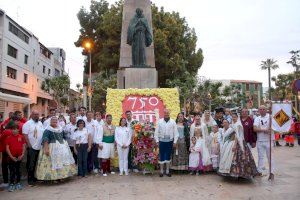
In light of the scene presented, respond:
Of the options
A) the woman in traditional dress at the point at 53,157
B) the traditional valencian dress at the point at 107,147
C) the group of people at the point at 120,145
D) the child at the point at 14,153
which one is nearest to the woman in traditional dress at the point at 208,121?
the group of people at the point at 120,145

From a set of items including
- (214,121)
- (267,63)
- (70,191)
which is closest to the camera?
(70,191)

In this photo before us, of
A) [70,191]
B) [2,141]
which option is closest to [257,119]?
[70,191]

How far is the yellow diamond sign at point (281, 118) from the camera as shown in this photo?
8930mm

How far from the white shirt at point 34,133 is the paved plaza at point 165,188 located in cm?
96

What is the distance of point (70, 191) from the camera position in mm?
7695

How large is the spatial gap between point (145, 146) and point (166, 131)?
2.37ft

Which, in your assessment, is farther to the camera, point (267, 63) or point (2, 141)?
point (267, 63)

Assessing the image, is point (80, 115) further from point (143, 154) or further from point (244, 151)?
point (244, 151)

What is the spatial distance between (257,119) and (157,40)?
17.7m

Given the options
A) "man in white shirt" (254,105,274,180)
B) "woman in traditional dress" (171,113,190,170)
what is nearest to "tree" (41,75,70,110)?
"woman in traditional dress" (171,113,190,170)

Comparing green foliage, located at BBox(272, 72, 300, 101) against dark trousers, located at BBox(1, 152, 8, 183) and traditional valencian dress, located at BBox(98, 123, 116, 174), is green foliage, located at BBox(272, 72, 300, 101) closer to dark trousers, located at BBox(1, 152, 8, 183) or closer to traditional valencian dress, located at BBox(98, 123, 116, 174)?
traditional valencian dress, located at BBox(98, 123, 116, 174)

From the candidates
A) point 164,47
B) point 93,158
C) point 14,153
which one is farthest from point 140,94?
point 164,47

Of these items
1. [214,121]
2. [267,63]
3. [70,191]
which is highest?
[267,63]

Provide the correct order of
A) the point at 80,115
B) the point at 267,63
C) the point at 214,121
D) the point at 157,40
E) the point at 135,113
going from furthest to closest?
the point at 267,63, the point at 157,40, the point at 135,113, the point at 80,115, the point at 214,121
